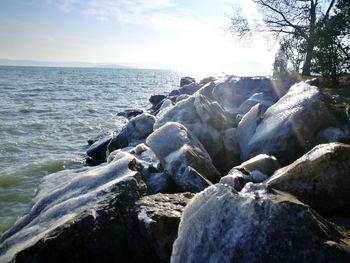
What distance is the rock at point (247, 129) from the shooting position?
7.86 m

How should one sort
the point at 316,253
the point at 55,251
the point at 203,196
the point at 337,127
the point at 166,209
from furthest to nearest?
the point at 337,127 < the point at 166,209 < the point at 55,251 < the point at 203,196 < the point at 316,253

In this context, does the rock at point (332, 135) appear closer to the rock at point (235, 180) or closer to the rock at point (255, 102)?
the rock at point (235, 180)

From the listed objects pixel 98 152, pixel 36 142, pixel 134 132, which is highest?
pixel 134 132

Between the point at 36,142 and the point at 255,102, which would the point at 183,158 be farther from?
the point at 36,142

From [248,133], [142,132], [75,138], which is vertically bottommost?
[75,138]

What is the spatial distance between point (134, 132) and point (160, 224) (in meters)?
6.89

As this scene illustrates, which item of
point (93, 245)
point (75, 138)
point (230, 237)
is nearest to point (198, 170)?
point (93, 245)

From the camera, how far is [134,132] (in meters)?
11.1

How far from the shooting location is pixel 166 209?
4691 mm

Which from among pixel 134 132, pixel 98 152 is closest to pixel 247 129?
pixel 134 132

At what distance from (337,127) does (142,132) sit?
A: 18.2 feet

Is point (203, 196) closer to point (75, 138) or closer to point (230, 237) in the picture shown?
point (230, 237)

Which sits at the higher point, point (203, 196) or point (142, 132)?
point (203, 196)

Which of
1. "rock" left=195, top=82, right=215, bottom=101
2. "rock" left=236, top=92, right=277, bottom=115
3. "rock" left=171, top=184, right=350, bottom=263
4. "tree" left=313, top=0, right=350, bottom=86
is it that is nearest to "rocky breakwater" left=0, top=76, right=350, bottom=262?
"rock" left=171, top=184, right=350, bottom=263
